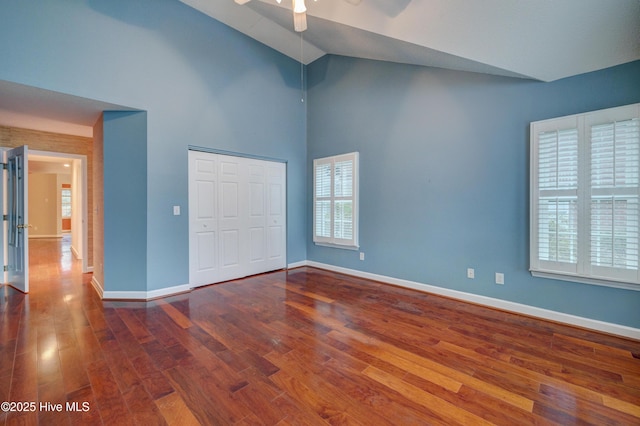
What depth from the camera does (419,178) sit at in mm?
3963

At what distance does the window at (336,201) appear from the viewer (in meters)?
4.68

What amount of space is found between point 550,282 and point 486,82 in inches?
93.1

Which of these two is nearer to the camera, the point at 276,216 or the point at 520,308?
the point at 520,308

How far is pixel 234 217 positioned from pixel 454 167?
336 centimetres

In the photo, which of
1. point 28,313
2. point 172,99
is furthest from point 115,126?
point 28,313

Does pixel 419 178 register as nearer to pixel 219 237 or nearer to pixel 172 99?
pixel 219 237

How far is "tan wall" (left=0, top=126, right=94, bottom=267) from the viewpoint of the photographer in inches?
177

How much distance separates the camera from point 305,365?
2.14 m

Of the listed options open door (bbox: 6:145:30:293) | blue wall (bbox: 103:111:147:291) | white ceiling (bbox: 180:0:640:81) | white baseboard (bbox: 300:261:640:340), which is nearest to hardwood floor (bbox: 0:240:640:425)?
white baseboard (bbox: 300:261:640:340)

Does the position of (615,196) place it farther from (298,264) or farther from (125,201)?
(125,201)

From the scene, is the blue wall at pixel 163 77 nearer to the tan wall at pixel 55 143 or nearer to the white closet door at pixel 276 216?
the white closet door at pixel 276 216

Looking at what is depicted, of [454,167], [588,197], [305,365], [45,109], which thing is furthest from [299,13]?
[45,109]

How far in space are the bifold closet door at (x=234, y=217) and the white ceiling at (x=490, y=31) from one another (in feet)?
7.46

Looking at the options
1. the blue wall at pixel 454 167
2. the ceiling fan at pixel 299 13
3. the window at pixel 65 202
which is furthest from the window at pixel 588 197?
the window at pixel 65 202
